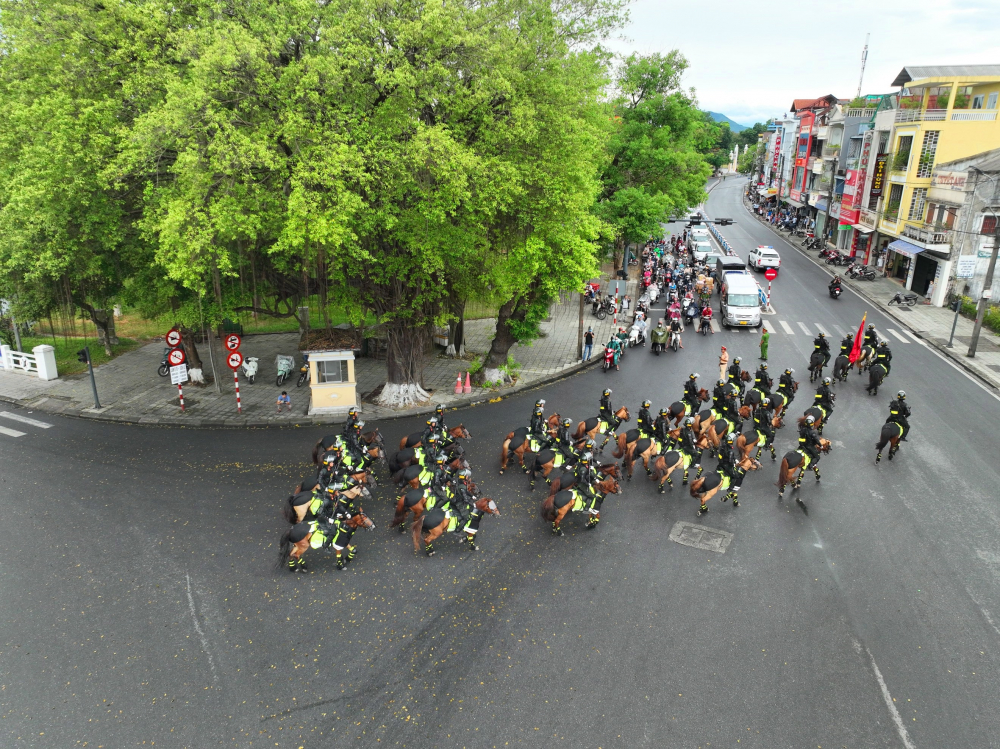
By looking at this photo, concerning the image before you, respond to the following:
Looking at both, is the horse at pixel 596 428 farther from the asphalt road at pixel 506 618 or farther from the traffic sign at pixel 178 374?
the traffic sign at pixel 178 374

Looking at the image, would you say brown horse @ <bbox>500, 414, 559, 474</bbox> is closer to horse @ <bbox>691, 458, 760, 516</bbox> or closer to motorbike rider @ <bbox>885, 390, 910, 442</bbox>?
horse @ <bbox>691, 458, 760, 516</bbox>

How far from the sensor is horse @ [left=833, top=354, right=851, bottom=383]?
22.0 metres

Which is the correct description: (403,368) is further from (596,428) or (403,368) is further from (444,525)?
(444,525)

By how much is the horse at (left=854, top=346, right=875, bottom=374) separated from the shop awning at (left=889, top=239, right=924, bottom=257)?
15582 mm

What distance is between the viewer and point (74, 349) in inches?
1041

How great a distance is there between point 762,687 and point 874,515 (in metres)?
6.40

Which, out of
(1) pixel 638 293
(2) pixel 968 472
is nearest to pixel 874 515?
(2) pixel 968 472

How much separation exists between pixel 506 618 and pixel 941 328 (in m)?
28.3

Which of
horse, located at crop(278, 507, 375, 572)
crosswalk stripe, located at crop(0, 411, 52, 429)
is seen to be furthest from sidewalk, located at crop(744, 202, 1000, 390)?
crosswalk stripe, located at crop(0, 411, 52, 429)

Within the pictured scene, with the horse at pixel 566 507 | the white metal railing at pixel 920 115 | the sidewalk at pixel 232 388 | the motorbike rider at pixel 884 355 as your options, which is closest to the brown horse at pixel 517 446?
the horse at pixel 566 507

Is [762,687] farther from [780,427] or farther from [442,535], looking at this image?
[780,427]

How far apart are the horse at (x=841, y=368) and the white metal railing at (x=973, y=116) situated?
2223 cm

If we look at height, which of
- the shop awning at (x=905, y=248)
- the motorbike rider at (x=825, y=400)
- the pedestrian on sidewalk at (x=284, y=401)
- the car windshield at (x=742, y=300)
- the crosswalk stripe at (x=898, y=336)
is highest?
the shop awning at (x=905, y=248)

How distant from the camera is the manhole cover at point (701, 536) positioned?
41.0 ft
